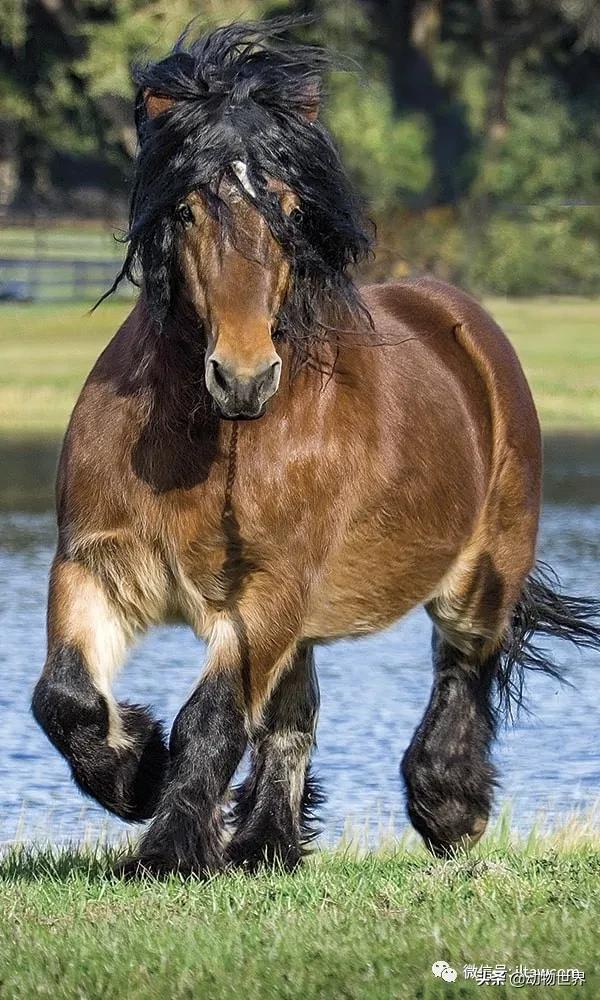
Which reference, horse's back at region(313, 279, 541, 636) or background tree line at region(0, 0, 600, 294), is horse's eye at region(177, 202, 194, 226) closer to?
horse's back at region(313, 279, 541, 636)

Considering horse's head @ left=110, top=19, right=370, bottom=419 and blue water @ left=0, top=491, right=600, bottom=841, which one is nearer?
horse's head @ left=110, top=19, right=370, bottom=419

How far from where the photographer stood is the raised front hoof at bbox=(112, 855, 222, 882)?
4.88 m

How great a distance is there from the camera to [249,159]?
4.79 meters

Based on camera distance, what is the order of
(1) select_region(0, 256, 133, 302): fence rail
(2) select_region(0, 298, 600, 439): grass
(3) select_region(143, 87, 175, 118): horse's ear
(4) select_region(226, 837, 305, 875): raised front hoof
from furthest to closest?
1. (1) select_region(0, 256, 133, 302): fence rail
2. (2) select_region(0, 298, 600, 439): grass
3. (4) select_region(226, 837, 305, 875): raised front hoof
4. (3) select_region(143, 87, 175, 118): horse's ear

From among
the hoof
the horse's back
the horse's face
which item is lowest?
the hoof

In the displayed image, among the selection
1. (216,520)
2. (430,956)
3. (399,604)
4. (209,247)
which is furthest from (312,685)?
(430,956)

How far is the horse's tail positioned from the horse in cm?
124

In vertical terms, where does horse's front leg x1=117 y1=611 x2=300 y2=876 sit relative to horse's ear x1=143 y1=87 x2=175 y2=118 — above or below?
below

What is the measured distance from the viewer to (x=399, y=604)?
236 inches

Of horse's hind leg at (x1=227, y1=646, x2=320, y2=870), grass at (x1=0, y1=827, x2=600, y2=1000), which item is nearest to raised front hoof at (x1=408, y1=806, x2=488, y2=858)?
horse's hind leg at (x1=227, y1=646, x2=320, y2=870)

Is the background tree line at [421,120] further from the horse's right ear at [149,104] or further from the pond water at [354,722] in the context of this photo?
the horse's right ear at [149,104]

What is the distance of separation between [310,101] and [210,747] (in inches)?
70.7

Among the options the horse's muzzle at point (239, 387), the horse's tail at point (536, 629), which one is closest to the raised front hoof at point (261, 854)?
the horse's tail at point (536, 629)

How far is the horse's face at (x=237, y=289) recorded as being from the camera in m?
4.43
